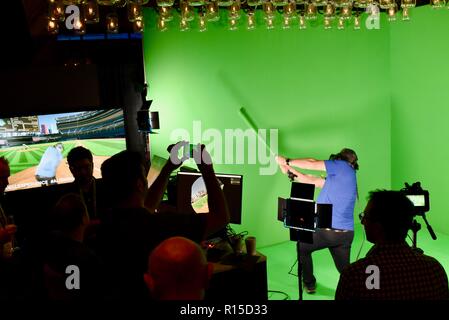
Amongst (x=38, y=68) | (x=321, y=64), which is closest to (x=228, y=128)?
(x=321, y=64)

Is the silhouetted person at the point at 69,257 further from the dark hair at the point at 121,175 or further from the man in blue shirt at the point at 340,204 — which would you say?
the man in blue shirt at the point at 340,204

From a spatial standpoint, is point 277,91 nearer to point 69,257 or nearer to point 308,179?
point 308,179

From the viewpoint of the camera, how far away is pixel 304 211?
380cm

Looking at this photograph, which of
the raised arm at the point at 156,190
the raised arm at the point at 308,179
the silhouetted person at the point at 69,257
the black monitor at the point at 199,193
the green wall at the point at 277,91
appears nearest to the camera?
the silhouetted person at the point at 69,257

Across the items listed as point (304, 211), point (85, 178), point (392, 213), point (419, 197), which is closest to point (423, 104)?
point (419, 197)

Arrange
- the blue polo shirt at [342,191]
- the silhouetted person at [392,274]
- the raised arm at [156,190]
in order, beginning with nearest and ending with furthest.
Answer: the silhouetted person at [392,274] → the raised arm at [156,190] → the blue polo shirt at [342,191]

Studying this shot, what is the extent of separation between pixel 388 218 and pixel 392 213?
28 millimetres

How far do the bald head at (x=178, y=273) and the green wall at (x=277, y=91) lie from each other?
12.2 ft

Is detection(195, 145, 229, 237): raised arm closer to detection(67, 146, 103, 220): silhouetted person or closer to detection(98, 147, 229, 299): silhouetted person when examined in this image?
detection(98, 147, 229, 299): silhouetted person

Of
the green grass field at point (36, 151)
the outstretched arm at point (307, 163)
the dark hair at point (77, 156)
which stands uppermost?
the dark hair at point (77, 156)

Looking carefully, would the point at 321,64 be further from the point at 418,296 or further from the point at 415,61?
the point at 418,296

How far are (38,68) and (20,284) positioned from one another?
2143 millimetres

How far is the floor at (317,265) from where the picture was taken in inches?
185

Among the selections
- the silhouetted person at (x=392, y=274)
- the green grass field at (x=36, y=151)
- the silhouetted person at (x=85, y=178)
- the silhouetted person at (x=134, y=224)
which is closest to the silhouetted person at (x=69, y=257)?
the silhouetted person at (x=134, y=224)
